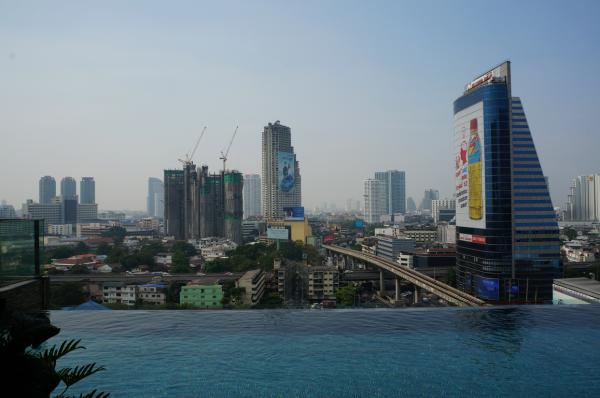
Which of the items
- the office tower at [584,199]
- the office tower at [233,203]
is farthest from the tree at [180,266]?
the office tower at [584,199]

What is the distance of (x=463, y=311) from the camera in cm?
991

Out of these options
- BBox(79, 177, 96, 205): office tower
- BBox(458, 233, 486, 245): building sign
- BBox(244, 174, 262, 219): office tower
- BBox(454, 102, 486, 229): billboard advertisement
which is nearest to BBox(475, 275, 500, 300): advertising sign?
BBox(458, 233, 486, 245): building sign

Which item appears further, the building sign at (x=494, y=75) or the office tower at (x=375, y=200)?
the office tower at (x=375, y=200)

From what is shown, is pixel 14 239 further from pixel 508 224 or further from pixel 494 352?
pixel 508 224

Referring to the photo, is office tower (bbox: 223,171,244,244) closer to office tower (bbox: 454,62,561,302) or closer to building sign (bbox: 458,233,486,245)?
building sign (bbox: 458,233,486,245)

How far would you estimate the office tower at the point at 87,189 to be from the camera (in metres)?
125

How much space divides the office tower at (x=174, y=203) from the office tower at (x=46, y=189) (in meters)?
55.4

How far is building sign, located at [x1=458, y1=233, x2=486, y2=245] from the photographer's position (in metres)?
27.8

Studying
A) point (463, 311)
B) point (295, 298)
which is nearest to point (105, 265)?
point (295, 298)

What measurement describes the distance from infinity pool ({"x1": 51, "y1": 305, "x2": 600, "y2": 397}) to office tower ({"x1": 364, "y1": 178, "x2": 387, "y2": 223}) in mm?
120077

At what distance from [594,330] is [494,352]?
9.84ft

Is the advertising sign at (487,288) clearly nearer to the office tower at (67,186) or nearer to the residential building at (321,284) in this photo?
the residential building at (321,284)

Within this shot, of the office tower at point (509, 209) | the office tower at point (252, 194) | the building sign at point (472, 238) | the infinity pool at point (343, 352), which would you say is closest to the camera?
the infinity pool at point (343, 352)

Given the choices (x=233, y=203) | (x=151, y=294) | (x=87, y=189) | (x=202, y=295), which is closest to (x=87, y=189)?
(x=87, y=189)
